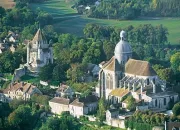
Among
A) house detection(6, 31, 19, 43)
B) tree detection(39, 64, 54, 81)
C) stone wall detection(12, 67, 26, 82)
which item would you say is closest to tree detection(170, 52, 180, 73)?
tree detection(39, 64, 54, 81)

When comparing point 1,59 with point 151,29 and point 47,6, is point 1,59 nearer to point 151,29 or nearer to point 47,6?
point 151,29

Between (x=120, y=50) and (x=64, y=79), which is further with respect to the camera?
(x=64, y=79)

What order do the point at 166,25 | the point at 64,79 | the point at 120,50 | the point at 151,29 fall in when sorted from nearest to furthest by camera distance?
the point at 120,50
the point at 64,79
the point at 151,29
the point at 166,25

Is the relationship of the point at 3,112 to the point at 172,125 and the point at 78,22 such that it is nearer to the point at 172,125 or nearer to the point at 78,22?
the point at 172,125

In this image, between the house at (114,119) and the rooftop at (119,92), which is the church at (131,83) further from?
the house at (114,119)

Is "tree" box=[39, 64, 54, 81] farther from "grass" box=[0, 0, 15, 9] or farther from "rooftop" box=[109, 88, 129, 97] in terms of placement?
"grass" box=[0, 0, 15, 9]

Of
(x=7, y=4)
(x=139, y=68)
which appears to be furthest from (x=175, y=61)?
(x=7, y=4)

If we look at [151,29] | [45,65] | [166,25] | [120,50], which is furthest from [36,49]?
[166,25]

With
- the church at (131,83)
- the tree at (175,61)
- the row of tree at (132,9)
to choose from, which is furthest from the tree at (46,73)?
the row of tree at (132,9)
